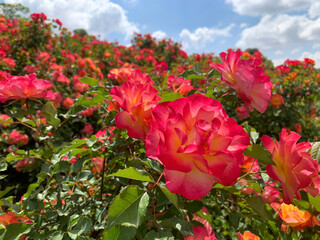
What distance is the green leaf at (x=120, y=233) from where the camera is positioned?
0.52 m

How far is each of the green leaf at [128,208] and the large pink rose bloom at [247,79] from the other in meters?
0.39

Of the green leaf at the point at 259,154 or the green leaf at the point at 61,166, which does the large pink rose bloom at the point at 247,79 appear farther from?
the green leaf at the point at 61,166

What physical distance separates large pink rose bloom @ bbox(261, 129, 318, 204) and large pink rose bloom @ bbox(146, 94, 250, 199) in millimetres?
163

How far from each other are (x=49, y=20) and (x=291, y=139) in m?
4.39

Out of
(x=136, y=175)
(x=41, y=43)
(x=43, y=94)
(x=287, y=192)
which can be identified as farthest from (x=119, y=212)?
(x=41, y=43)

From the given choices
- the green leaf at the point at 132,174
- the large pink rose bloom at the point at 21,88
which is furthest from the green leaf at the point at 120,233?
the large pink rose bloom at the point at 21,88

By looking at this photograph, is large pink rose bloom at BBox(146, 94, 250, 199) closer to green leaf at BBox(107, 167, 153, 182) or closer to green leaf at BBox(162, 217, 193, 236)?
green leaf at BBox(107, 167, 153, 182)

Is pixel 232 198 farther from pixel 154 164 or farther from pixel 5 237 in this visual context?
pixel 5 237

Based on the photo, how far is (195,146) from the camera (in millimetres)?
454

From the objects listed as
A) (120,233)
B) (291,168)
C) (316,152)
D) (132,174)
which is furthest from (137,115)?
(316,152)

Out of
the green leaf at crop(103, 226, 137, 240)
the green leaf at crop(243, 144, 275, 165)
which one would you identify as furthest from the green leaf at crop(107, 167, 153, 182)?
the green leaf at crop(243, 144, 275, 165)

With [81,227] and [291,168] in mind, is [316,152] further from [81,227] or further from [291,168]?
[81,227]

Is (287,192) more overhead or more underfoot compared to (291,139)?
more underfoot

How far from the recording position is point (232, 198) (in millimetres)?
1002
